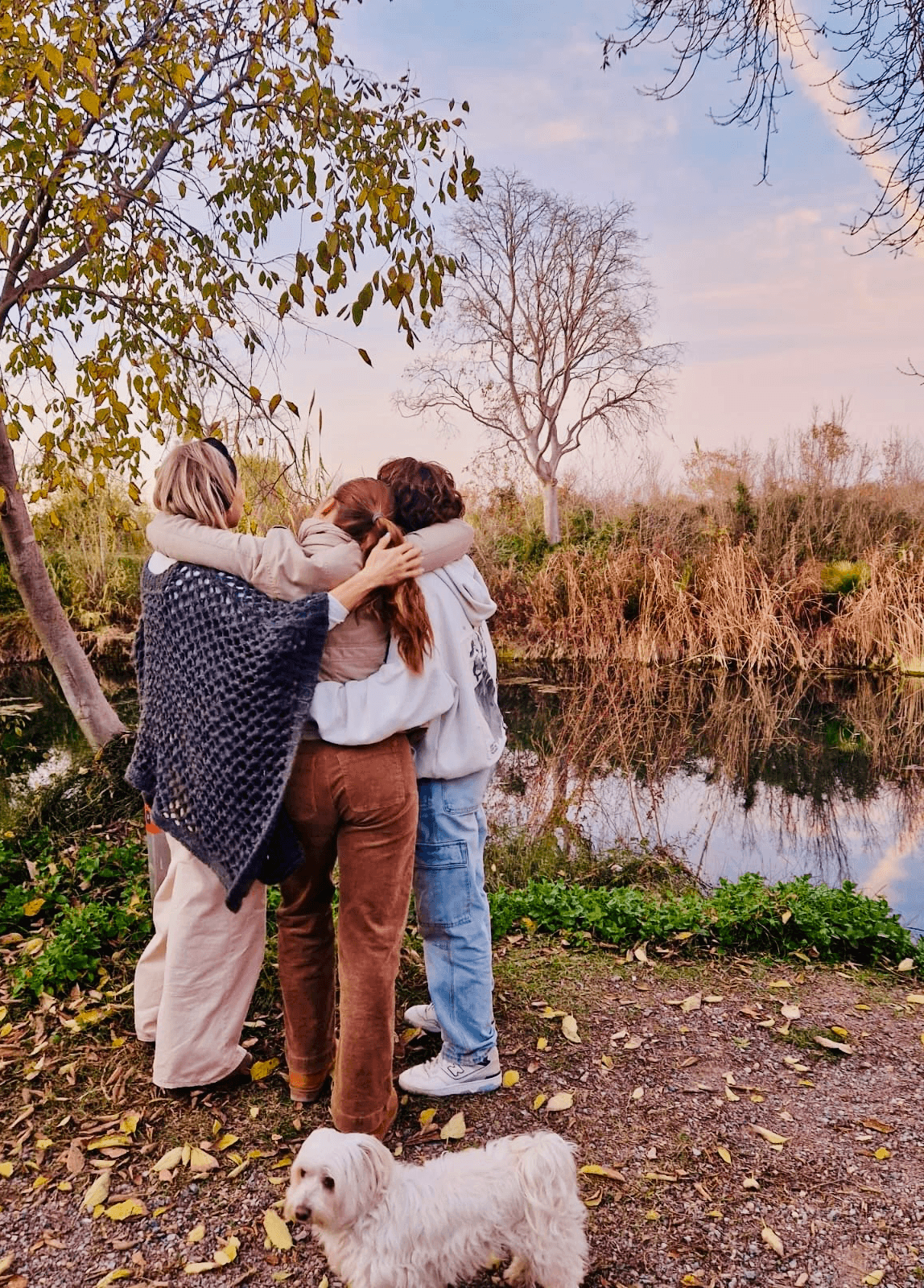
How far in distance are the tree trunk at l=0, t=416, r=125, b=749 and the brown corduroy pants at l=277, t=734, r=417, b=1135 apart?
122 inches

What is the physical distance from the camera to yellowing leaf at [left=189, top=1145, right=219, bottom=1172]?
2488 millimetres

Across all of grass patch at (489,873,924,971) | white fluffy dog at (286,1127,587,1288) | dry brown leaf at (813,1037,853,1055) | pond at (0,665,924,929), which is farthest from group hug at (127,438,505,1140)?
pond at (0,665,924,929)

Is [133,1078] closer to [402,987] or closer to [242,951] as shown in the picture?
[242,951]

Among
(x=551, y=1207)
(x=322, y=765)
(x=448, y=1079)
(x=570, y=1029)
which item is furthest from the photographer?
(x=570, y=1029)

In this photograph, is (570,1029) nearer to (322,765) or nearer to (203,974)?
(203,974)

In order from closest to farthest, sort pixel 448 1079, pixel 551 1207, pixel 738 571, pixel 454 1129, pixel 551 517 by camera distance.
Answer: pixel 551 1207 < pixel 454 1129 < pixel 448 1079 < pixel 738 571 < pixel 551 517

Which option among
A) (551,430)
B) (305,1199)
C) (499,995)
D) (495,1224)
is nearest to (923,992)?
(499,995)

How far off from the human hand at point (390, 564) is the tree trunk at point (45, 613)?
3272 millimetres

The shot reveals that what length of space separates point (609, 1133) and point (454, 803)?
3.57 feet

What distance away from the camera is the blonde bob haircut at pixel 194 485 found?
2434 mm

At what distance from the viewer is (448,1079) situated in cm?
275

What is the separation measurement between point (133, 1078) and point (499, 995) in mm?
1322

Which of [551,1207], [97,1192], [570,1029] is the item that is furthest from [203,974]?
[570,1029]

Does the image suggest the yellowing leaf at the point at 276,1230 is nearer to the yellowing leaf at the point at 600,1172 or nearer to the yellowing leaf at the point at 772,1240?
the yellowing leaf at the point at 600,1172
